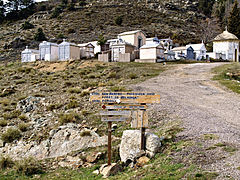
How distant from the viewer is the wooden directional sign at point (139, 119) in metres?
7.20

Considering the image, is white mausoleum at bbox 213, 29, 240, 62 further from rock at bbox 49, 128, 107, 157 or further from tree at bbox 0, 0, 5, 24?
tree at bbox 0, 0, 5, 24

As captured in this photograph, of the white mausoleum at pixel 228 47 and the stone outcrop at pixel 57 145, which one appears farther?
the white mausoleum at pixel 228 47

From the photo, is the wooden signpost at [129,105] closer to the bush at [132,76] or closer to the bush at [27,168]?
the bush at [27,168]

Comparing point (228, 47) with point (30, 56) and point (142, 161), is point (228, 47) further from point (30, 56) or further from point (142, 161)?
point (142, 161)

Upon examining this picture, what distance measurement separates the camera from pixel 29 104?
15320 mm

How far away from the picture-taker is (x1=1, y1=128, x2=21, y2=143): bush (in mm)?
10884

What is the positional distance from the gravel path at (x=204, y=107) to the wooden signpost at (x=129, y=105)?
1.74m

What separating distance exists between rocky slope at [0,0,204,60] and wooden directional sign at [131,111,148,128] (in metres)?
47.1

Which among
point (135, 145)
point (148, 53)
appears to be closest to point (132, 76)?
point (148, 53)

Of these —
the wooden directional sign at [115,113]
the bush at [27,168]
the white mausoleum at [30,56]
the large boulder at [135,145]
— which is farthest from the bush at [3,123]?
the white mausoleum at [30,56]

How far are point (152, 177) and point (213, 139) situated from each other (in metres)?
2.66

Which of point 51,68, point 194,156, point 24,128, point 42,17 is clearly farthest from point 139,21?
point 194,156

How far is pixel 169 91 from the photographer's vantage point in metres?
15.4

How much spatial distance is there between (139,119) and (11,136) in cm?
710
